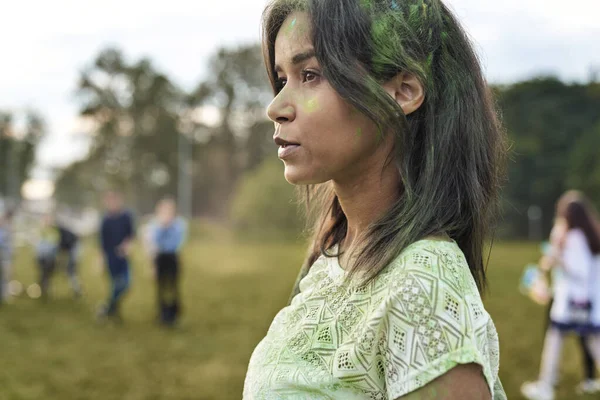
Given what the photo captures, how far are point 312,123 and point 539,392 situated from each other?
5.93 metres

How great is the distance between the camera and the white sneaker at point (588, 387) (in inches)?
262

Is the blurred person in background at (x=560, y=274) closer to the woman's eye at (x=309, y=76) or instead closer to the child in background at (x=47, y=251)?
the woman's eye at (x=309, y=76)

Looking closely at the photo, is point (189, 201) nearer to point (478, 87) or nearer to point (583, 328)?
point (583, 328)

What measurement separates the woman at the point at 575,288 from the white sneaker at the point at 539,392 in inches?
0.7

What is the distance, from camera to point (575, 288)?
21.6ft

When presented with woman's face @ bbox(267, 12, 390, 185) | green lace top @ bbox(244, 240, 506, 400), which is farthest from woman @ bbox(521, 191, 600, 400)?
woman's face @ bbox(267, 12, 390, 185)

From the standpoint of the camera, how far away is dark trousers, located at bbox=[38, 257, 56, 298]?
14335 mm

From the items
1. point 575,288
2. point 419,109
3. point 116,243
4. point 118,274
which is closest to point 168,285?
point 118,274

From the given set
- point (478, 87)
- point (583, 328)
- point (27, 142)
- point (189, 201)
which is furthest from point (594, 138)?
point (478, 87)

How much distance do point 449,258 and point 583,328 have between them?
6.12 metres

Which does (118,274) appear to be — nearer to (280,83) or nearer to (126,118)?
(280,83)

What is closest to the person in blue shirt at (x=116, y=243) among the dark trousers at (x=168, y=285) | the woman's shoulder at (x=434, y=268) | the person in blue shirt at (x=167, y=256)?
the person in blue shirt at (x=167, y=256)

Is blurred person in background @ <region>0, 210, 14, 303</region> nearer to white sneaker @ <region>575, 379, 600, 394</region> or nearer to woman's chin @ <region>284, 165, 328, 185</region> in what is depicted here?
white sneaker @ <region>575, 379, 600, 394</region>

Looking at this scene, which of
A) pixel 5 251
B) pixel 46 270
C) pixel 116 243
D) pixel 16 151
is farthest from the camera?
pixel 16 151
